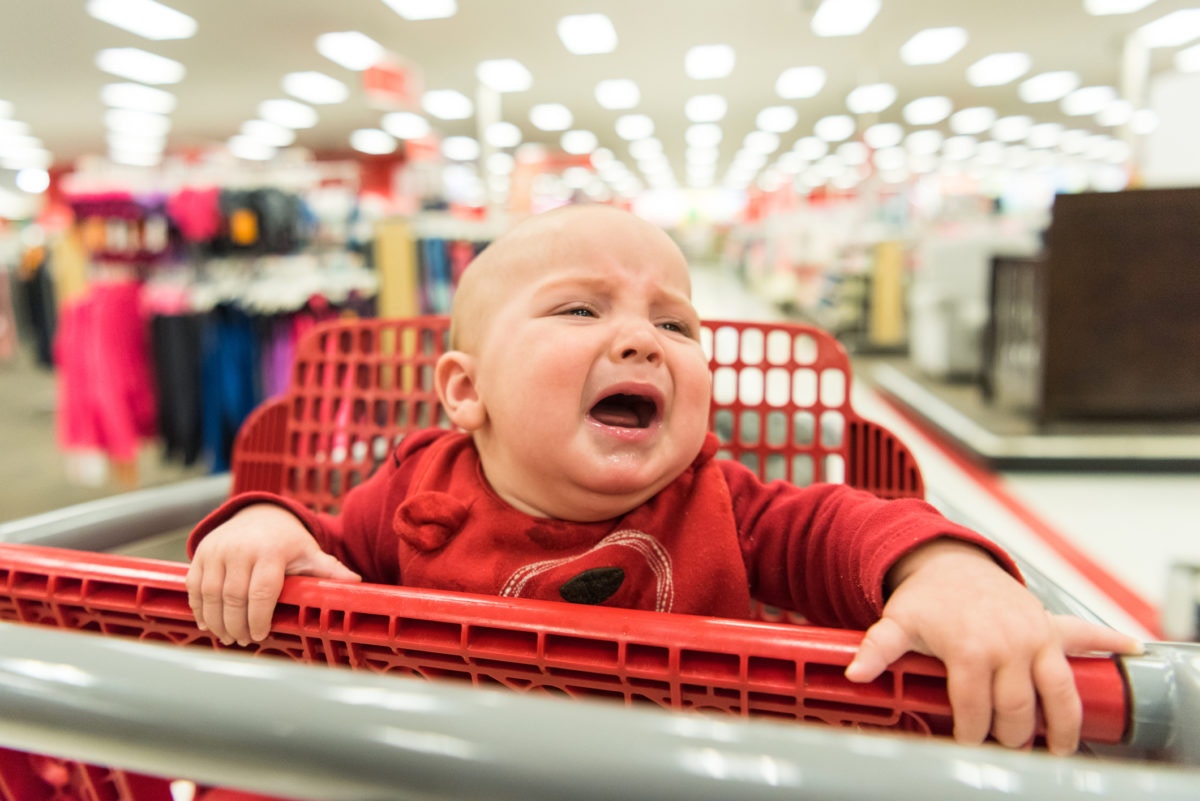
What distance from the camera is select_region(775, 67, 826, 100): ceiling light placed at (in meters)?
11.6

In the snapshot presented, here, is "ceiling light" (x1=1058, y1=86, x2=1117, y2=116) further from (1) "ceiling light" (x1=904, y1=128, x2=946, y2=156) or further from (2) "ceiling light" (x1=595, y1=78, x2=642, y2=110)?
(2) "ceiling light" (x1=595, y1=78, x2=642, y2=110)

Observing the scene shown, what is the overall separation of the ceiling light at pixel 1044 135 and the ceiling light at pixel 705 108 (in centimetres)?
785

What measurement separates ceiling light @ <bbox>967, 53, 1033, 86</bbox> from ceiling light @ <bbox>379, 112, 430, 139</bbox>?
980 cm

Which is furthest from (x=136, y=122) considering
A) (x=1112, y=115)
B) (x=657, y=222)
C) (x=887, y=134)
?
(x=1112, y=115)

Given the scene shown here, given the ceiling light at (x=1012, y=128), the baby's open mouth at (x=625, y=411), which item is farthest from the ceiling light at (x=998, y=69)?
the baby's open mouth at (x=625, y=411)

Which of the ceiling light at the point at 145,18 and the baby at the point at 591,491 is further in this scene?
the ceiling light at the point at 145,18

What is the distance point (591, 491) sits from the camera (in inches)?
35.2

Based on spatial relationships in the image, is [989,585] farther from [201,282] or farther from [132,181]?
[132,181]

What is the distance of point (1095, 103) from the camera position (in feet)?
49.0

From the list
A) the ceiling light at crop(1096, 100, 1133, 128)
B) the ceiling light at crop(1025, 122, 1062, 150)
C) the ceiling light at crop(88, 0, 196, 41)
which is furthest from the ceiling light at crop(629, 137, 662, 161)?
the ceiling light at crop(88, 0, 196, 41)

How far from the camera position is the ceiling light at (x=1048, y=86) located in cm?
1239

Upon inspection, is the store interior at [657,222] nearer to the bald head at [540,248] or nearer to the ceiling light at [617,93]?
the ceiling light at [617,93]

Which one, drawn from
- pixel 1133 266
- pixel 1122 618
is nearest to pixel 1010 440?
pixel 1133 266

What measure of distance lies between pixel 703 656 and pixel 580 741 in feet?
0.57
